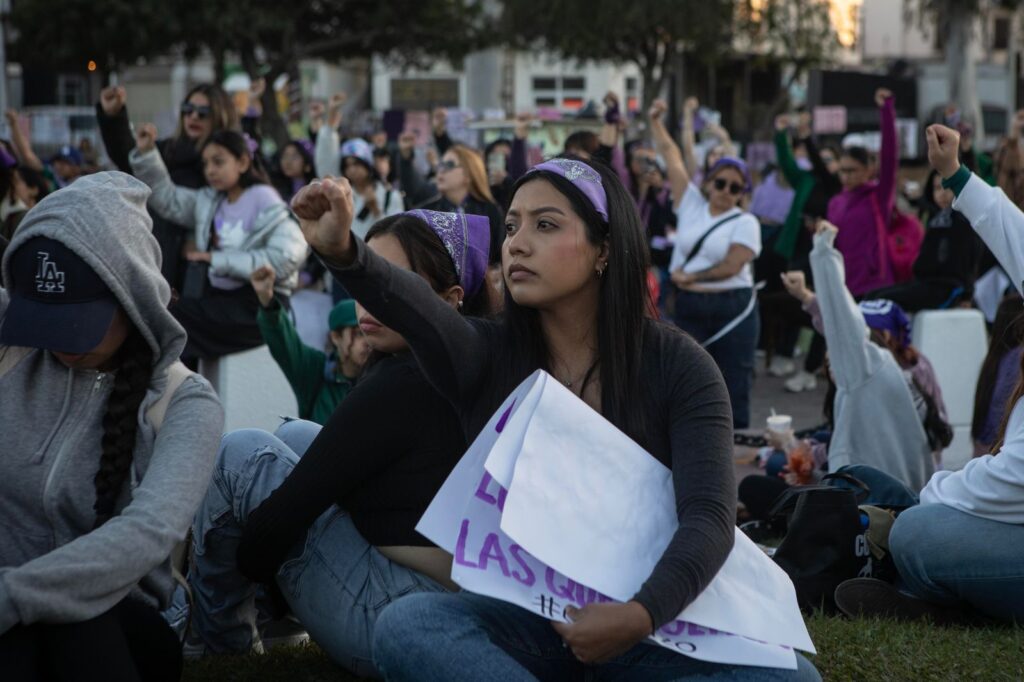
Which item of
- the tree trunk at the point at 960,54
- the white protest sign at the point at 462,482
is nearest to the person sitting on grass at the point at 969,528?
the white protest sign at the point at 462,482

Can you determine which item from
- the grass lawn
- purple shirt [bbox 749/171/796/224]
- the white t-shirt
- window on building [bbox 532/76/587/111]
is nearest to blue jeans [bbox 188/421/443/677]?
the grass lawn

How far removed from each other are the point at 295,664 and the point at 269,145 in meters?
28.4

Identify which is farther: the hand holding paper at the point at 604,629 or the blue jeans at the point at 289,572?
the blue jeans at the point at 289,572

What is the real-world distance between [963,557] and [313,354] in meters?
2.66

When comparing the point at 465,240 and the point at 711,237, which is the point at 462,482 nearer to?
the point at 465,240

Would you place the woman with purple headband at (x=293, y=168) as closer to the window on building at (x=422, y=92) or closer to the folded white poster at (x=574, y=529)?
the folded white poster at (x=574, y=529)

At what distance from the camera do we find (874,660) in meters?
3.98

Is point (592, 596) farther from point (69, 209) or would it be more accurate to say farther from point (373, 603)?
point (69, 209)

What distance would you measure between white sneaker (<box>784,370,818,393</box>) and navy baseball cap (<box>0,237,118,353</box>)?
27.8 feet

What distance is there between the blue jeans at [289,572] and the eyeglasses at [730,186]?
17.3 feet

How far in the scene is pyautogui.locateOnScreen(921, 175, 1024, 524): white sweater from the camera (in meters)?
4.20

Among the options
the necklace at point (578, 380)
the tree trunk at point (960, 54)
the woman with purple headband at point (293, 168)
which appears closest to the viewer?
the necklace at point (578, 380)


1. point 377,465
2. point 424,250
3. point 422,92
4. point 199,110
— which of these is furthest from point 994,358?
point 422,92

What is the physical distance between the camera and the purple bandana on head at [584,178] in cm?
324
